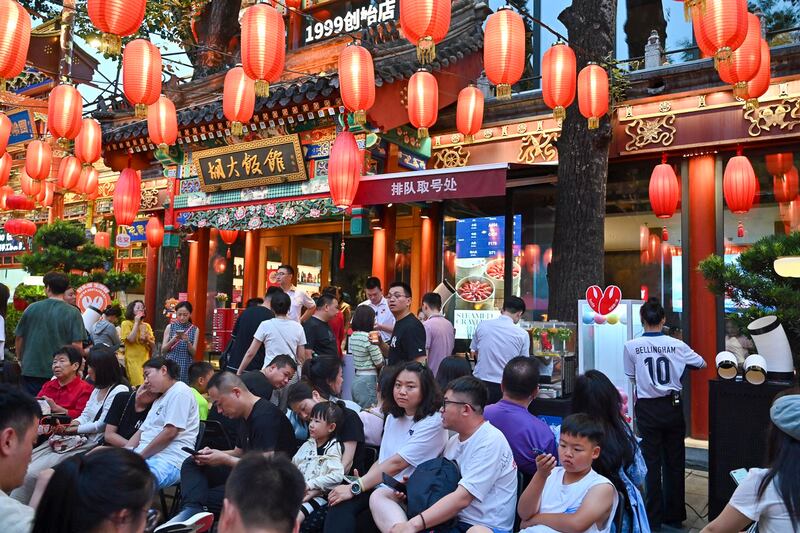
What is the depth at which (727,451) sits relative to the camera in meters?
5.01

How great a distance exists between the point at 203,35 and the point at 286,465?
47.4ft

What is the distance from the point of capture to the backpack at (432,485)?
3262mm

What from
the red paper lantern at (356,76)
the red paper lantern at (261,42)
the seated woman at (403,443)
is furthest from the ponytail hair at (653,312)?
the red paper lantern at (261,42)

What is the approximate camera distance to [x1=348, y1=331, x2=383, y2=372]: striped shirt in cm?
638

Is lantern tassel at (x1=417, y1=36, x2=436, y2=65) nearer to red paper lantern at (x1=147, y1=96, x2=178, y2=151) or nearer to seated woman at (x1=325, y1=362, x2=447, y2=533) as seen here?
seated woman at (x1=325, y1=362, x2=447, y2=533)

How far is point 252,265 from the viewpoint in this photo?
517 inches

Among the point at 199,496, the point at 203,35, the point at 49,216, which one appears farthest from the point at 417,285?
the point at 49,216

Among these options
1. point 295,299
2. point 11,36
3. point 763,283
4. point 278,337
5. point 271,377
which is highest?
point 11,36

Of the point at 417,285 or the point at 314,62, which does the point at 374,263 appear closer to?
the point at 417,285

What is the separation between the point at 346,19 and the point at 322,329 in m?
6.91

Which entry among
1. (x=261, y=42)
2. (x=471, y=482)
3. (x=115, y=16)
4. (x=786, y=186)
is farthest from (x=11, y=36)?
(x=786, y=186)

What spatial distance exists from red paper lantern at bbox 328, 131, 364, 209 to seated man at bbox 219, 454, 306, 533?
23.3 feet

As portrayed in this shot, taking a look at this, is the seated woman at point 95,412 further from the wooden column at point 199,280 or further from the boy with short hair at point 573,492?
the wooden column at point 199,280

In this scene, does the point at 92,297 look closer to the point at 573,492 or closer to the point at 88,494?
the point at 573,492
